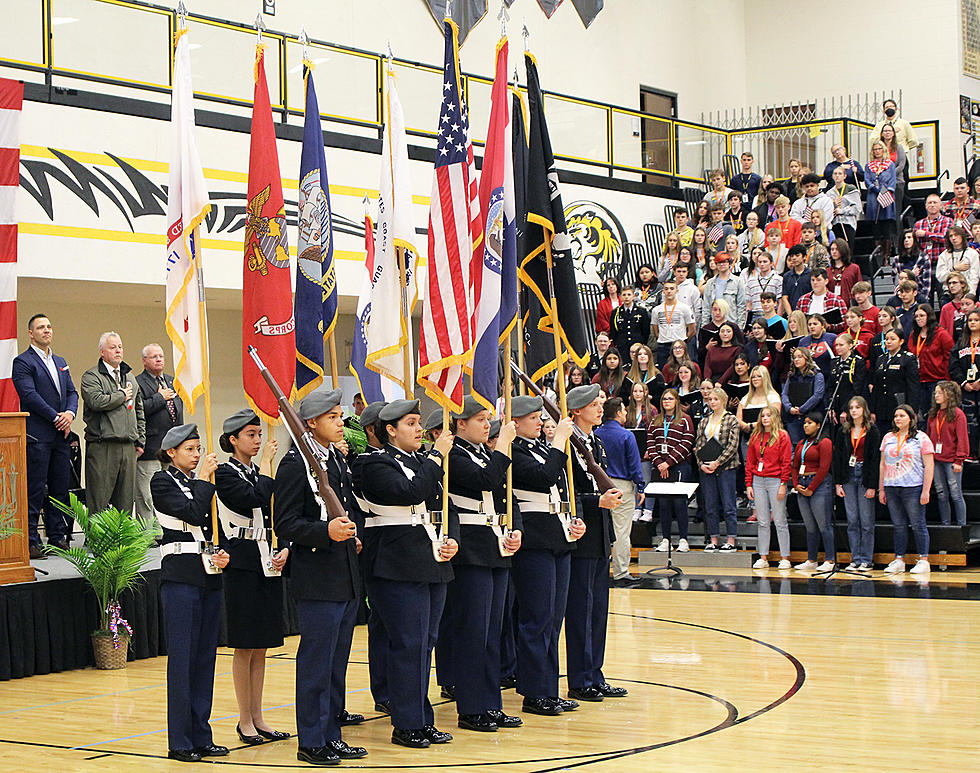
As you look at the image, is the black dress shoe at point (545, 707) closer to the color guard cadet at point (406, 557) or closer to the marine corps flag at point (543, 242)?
the color guard cadet at point (406, 557)

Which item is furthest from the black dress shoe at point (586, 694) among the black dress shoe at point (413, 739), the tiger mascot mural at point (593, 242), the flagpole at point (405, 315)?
the tiger mascot mural at point (593, 242)

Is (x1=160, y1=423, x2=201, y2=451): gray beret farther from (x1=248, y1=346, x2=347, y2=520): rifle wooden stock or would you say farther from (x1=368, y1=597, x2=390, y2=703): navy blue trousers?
(x1=368, y1=597, x2=390, y2=703): navy blue trousers

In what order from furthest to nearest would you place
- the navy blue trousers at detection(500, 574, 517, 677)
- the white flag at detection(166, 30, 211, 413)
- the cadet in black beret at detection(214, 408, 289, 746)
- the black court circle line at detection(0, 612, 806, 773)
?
the navy blue trousers at detection(500, 574, 517, 677)
the white flag at detection(166, 30, 211, 413)
the cadet in black beret at detection(214, 408, 289, 746)
the black court circle line at detection(0, 612, 806, 773)

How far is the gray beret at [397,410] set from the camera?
6.18m

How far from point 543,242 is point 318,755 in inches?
130

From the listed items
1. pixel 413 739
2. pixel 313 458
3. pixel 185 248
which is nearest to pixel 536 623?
pixel 413 739

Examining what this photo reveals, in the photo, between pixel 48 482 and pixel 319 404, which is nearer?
pixel 319 404

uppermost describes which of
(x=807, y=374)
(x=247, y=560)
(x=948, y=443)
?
(x=807, y=374)

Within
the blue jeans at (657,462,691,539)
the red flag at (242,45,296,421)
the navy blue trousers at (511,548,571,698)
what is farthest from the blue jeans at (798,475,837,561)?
the red flag at (242,45,296,421)

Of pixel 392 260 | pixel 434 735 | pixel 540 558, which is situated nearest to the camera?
pixel 434 735

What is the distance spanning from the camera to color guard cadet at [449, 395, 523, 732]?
21.1 ft

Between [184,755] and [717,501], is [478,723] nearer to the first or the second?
[184,755]

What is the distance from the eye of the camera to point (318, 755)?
5734 millimetres

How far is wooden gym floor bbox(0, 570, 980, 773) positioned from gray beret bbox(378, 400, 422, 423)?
1546 millimetres
